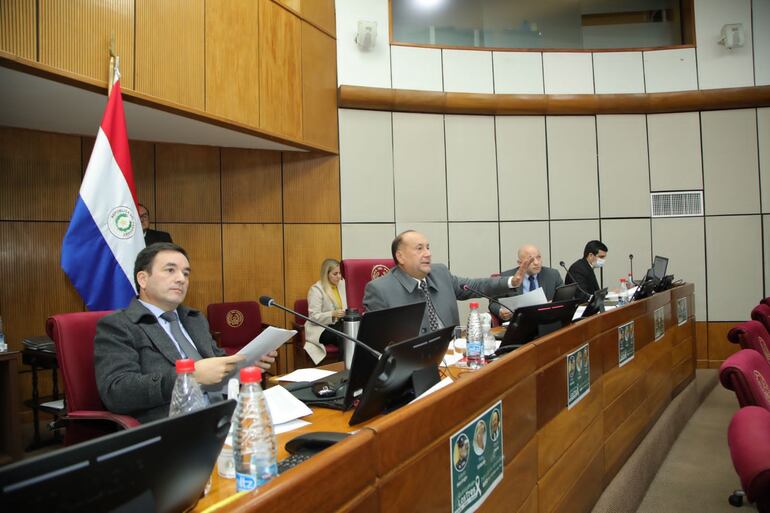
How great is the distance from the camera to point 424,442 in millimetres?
1065

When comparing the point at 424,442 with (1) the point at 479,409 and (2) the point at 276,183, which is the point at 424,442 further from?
(2) the point at 276,183

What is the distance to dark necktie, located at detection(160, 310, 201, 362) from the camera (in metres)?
1.93

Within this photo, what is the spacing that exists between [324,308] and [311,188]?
4.60 feet

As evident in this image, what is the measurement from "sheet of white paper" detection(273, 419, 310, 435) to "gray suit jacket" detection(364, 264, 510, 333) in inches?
51.8

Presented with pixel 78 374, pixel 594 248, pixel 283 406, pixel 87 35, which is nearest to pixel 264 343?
pixel 283 406

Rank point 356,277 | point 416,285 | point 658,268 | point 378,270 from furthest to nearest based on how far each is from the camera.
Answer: point 658,268 → point 378,270 → point 356,277 → point 416,285

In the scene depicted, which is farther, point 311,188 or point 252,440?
point 311,188

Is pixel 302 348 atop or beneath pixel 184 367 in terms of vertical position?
beneath

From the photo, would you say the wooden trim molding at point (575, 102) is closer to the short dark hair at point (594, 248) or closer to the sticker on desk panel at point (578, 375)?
the short dark hair at point (594, 248)

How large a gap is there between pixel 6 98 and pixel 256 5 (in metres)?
2.10

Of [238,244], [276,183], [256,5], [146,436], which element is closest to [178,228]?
[238,244]

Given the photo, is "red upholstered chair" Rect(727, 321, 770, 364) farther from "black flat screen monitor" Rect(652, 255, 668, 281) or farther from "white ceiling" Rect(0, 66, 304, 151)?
"white ceiling" Rect(0, 66, 304, 151)

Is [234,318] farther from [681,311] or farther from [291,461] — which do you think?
[681,311]

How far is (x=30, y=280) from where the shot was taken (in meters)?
4.01
